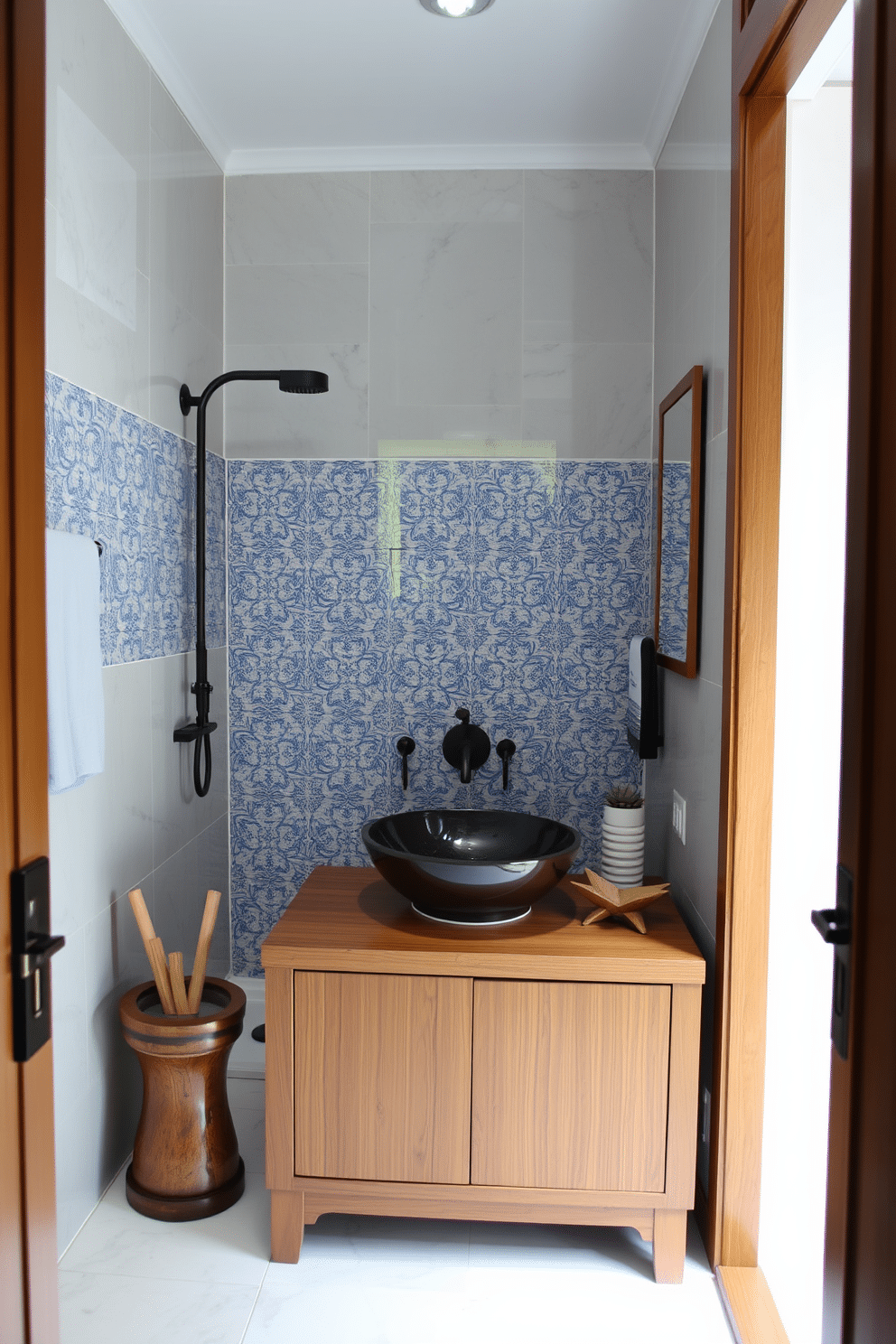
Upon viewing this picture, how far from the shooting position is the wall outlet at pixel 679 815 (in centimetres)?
227

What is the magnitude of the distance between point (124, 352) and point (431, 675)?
4.02ft

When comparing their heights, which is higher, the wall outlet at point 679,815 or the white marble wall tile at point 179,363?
the white marble wall tile at point 179,363

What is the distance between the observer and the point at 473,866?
192 centimetres

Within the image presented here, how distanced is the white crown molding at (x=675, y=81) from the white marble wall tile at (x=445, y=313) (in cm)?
43

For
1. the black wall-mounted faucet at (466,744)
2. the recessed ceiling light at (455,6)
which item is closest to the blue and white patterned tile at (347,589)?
the black wall-mounted faucet at (466,744)

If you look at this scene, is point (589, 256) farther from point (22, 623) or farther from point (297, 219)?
point (22, 623)

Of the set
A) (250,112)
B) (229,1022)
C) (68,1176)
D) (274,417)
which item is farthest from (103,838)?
(250,112)

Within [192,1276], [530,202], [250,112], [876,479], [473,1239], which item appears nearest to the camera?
[876,479]

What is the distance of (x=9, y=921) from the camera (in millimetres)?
953

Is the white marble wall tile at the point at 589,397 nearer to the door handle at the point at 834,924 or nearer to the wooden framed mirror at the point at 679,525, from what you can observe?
the wooden framed mirror at the point at 679,525

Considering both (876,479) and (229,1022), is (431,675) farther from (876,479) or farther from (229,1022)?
(876,479)

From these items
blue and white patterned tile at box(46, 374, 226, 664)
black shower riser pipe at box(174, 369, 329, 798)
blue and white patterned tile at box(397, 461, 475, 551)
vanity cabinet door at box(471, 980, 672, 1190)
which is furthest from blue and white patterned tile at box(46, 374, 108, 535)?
vanity cabinet door at box(471, 980, 672, 1190)

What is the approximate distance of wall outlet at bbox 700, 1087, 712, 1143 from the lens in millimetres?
1960

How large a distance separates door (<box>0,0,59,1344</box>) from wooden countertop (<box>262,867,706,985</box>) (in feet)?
3.00
